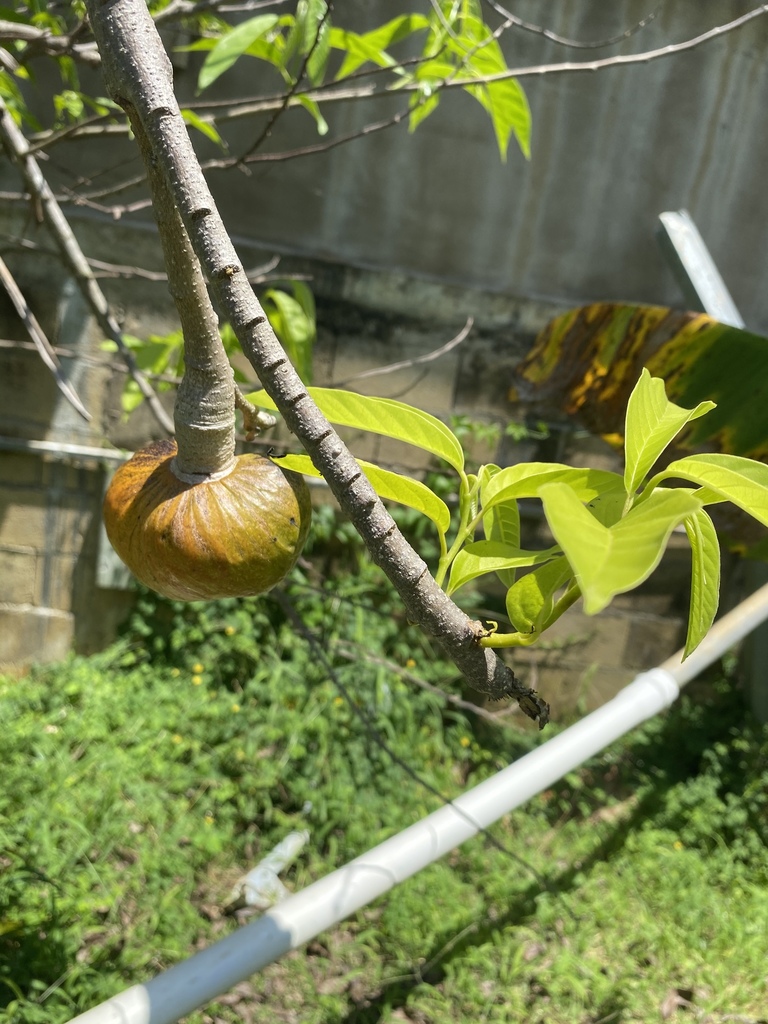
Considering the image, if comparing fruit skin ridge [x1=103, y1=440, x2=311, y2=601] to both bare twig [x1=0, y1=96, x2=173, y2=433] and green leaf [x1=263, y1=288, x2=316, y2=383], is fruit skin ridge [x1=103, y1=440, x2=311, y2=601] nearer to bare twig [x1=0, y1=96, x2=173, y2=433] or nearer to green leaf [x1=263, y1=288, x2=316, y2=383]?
bare twig [x1=0, y1=96, x2=173, y2=433]

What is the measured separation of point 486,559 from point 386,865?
1548mm

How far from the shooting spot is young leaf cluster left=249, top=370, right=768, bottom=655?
0.30 meters

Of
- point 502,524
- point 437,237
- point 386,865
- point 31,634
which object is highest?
point 502,524

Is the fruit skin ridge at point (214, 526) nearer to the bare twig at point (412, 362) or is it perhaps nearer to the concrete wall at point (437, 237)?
the bare twig at point (412, 362)

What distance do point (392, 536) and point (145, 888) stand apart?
216 centimetres

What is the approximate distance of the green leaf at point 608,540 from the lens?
0.28m

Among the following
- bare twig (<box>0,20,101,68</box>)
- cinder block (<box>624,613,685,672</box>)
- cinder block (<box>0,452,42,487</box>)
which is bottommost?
cinder block (<box>624,613,685,672</box>)

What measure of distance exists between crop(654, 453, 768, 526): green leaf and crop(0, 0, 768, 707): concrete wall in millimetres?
2243

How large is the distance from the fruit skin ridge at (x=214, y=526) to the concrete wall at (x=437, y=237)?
6.34 feet

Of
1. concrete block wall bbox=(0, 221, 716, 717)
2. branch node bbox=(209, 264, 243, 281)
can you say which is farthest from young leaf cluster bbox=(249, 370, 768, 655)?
concrete block wall bbox=(0, 221, 716, 717)

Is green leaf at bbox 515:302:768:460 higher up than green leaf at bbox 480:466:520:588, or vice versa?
green leaf at bbox 480:466:520:588

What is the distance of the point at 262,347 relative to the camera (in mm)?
419

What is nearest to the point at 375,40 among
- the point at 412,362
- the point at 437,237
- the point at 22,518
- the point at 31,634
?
the point at 412,362

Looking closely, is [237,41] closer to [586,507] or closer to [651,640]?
[586,507]
